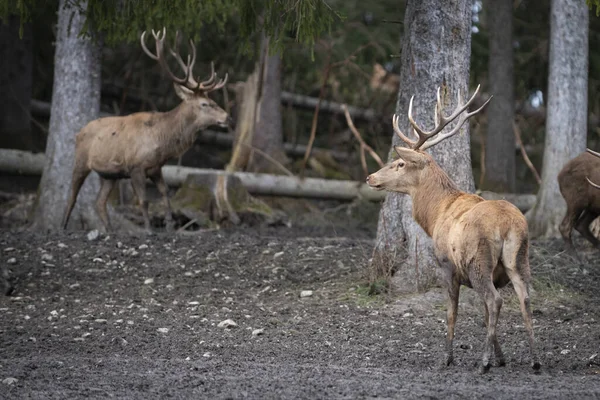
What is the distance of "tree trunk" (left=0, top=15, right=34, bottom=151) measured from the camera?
1797 centimetres

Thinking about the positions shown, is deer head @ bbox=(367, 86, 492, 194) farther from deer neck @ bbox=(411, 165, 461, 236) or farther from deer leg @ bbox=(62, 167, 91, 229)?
deer leg @ bbox=(62, 167, 91, 229)

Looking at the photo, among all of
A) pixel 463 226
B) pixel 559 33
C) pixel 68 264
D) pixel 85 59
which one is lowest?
pixel 68 264

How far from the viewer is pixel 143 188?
12.7m

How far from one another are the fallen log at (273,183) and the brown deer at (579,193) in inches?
128

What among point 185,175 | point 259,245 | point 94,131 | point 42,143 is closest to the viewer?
point 259,245

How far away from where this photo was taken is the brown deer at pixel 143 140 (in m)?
12.5

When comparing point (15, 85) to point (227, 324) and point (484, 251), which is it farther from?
point (484, 251)

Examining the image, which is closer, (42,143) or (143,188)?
(143,188)

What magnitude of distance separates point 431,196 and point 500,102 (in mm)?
9146

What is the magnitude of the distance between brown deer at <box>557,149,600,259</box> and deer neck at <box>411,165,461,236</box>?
403cm

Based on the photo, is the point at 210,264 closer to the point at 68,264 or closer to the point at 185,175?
the point at 68,264

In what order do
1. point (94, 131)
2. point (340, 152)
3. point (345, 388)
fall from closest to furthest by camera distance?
point (345, 388)
point (94, 131)
point (340, 152)

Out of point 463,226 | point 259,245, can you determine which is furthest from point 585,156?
point 463,226

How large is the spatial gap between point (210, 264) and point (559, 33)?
6.06 m
